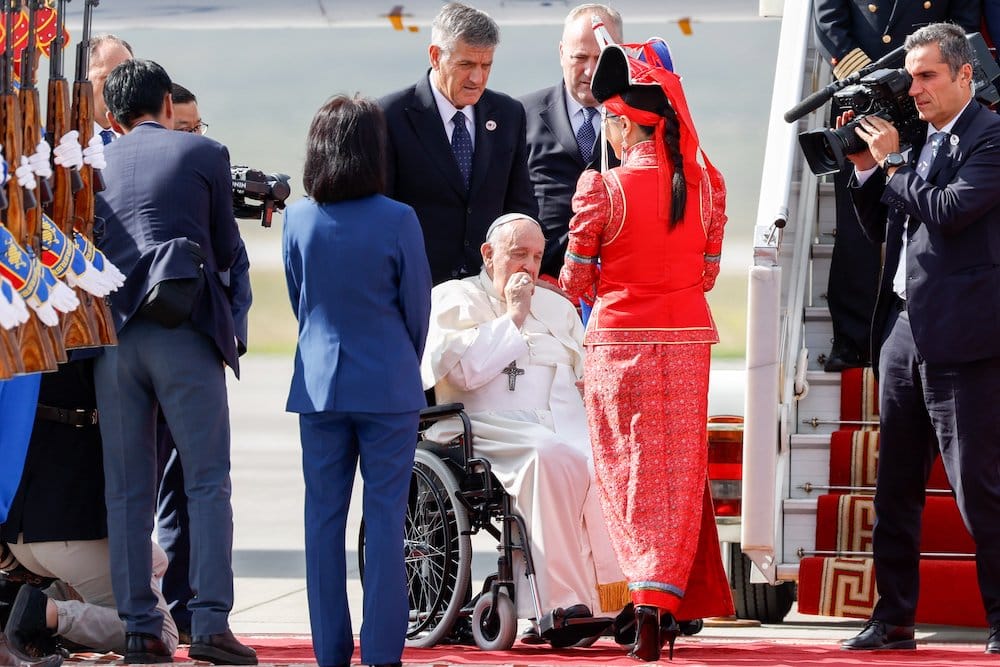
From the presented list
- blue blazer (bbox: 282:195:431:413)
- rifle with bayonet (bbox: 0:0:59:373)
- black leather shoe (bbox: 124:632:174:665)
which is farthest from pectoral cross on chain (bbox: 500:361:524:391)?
rifle with bayonet (bbox: 0:0:59:373)

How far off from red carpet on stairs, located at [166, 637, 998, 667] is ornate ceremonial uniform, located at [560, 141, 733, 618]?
187mm

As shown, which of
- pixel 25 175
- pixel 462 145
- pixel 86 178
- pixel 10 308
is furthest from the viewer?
pixel 462 145

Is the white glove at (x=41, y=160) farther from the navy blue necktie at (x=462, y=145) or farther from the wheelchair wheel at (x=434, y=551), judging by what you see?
the navy blue necktie at (x=462, y=145)

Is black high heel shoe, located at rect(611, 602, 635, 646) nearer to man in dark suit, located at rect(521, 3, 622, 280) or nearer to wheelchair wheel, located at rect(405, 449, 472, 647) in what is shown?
wheelchair wheel, located at rect(405, 449, 472, 647)

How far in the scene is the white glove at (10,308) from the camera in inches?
130

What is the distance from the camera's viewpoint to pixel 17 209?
3.51m

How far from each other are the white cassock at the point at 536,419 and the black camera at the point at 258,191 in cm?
63

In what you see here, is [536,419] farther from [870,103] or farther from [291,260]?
[870,103]

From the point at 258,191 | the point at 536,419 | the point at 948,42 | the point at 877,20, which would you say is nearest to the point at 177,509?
the point at 258,191

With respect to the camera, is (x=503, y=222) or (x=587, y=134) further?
(x=587, y=134)

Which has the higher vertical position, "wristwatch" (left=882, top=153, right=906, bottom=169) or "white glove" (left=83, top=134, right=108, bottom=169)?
"wristwatch" (left=882, top=153, right=906, bottom=169)

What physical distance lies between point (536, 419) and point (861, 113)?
1278 millimetres

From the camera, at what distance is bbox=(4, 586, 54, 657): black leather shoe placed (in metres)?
3.97

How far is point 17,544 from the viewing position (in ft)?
14.1
